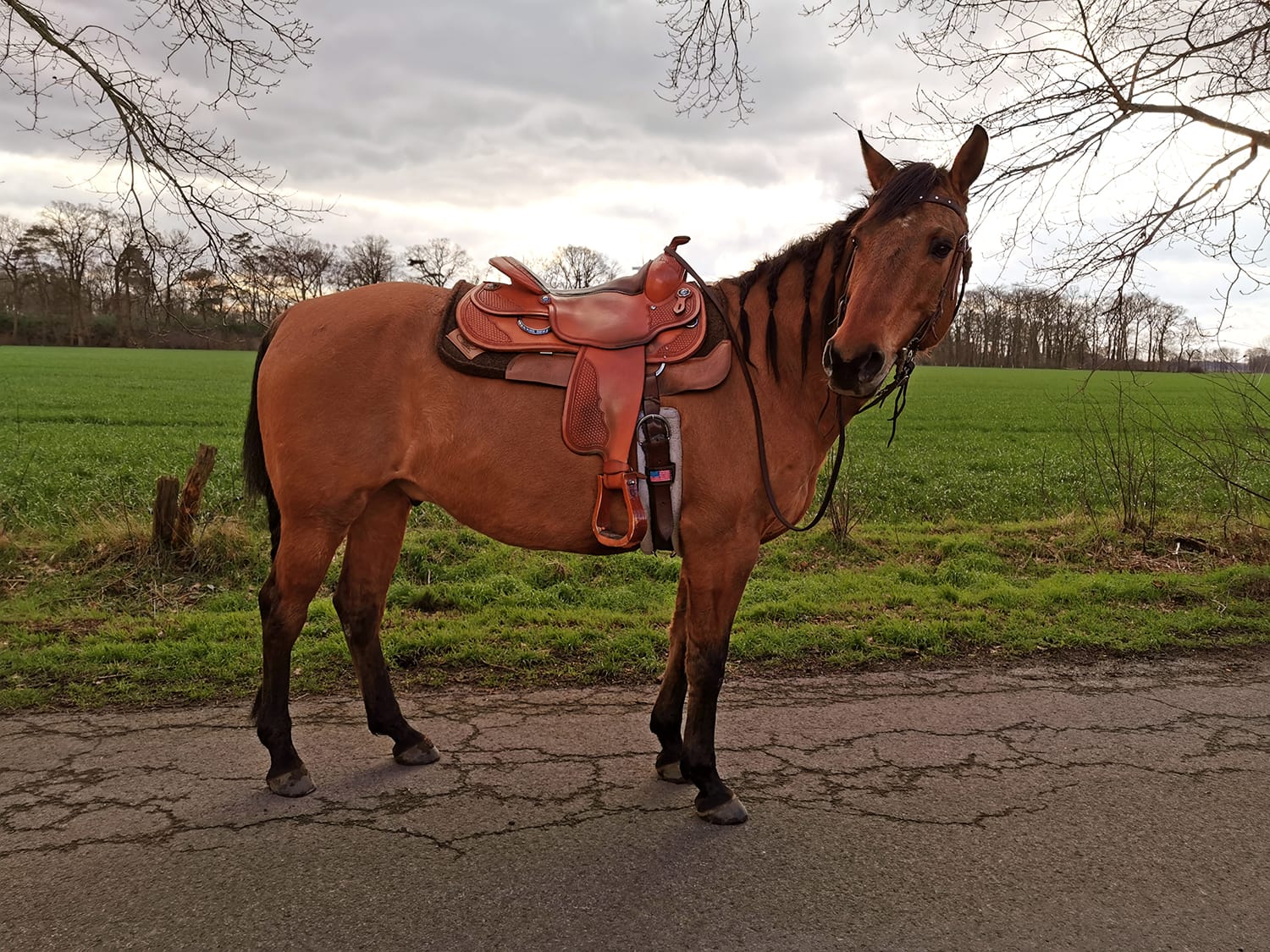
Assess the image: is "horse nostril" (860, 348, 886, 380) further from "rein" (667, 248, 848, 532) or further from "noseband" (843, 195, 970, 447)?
"rein" (667, 248, 848, 532)

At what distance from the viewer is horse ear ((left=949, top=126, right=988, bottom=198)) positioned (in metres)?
2.99

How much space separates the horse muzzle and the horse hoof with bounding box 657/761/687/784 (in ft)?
5.81

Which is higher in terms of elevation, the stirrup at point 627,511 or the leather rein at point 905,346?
the leather rein at point 905,346

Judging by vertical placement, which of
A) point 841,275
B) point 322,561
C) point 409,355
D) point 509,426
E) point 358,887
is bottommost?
point 358,887

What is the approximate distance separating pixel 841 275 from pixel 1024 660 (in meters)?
3.16

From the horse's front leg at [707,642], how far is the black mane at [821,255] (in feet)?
2.75

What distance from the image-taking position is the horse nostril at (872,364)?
2725 mm

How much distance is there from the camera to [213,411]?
75.0ft

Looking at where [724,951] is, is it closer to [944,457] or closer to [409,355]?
[409,355]

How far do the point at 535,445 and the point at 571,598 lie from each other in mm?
3076

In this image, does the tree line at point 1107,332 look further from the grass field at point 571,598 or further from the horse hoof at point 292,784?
the horse hoof at point 292,784

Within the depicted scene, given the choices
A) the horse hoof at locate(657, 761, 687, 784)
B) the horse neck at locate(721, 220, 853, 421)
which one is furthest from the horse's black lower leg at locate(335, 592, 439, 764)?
the horse neck at locate(721, 220, 853, 421)

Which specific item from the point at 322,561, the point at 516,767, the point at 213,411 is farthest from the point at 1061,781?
the point at 213,411

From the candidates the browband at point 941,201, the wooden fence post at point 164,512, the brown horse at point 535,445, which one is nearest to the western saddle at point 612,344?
the brown horse at point 535,445
